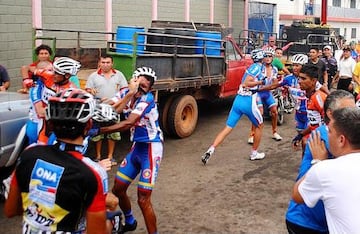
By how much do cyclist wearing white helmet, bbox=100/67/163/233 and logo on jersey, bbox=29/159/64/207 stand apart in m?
2.02

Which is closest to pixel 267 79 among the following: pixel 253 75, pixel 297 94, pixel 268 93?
pixel 268 93

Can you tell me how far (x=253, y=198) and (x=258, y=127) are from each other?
1.90 metres

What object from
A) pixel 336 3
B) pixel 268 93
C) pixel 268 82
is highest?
pixel 336 3

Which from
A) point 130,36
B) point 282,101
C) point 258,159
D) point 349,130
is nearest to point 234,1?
point 282,101

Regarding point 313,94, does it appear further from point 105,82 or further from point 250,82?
point 105,82

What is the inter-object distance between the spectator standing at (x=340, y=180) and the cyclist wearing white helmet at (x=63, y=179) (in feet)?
3.42

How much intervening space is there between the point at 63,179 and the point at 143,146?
7.48ft

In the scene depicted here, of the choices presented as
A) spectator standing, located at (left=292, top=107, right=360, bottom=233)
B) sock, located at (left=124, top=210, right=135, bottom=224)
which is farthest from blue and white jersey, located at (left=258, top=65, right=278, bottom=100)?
spectator standing, located at (left=292, top=107, right=360, bottom=233)

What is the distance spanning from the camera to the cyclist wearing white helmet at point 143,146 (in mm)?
4504

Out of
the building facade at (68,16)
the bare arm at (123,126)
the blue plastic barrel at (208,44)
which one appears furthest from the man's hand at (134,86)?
the building facade at (68,16)

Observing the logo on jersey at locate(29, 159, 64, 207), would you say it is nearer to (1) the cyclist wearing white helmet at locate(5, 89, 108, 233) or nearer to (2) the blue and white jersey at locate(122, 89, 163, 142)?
(1) the cyclist wearing white helmet at locate(5, 89, 108, 233)

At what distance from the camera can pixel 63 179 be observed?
2352 millimetres

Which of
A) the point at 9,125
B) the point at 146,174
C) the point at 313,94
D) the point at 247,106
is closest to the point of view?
the point at 146,174

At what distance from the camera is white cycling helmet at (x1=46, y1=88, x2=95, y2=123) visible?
243 cm
